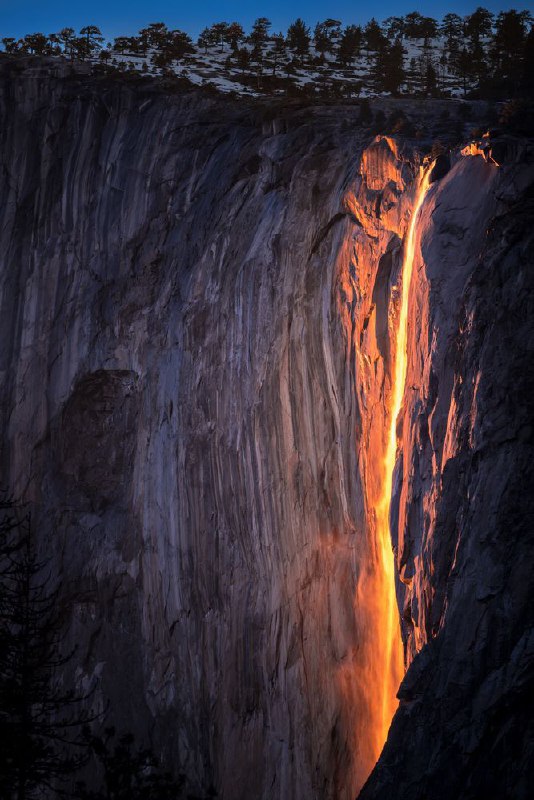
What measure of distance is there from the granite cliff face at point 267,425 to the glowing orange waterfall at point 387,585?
14 centimetres

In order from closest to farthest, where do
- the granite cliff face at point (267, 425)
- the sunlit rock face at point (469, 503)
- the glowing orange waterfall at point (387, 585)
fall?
the sunlit rock face at point (469, 503)
the granite cliff face at point (267, 425)
the glowing orange waterfall at point (387, 585)

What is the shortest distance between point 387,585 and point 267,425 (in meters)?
6.14

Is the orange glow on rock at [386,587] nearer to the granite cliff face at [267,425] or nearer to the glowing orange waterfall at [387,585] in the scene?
the glowing orange waterfall at [387,585]

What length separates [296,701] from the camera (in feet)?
76.5

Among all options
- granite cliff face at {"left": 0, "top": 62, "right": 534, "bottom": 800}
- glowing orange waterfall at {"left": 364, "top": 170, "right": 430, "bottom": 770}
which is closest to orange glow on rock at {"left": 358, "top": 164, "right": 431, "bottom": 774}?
glowing orange waterfall at {"left": 364, "top": 170, "right": 430, "bottom": 770}

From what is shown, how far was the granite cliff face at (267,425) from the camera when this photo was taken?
1480cm

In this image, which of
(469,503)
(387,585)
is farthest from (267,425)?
(469,503)

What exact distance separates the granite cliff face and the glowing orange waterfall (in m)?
0.14

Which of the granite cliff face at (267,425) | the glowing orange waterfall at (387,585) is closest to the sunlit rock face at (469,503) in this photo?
the granite cliff face at (267,425)

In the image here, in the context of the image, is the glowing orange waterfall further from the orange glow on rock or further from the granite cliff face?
the granite cliff face

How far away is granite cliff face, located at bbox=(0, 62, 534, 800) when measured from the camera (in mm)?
14797

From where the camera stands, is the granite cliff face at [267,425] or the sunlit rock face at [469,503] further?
the granite cliff face at [267,425]

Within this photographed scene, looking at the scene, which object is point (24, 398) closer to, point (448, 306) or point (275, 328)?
point (275, 328)

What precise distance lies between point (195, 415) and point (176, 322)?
3.81 meters
